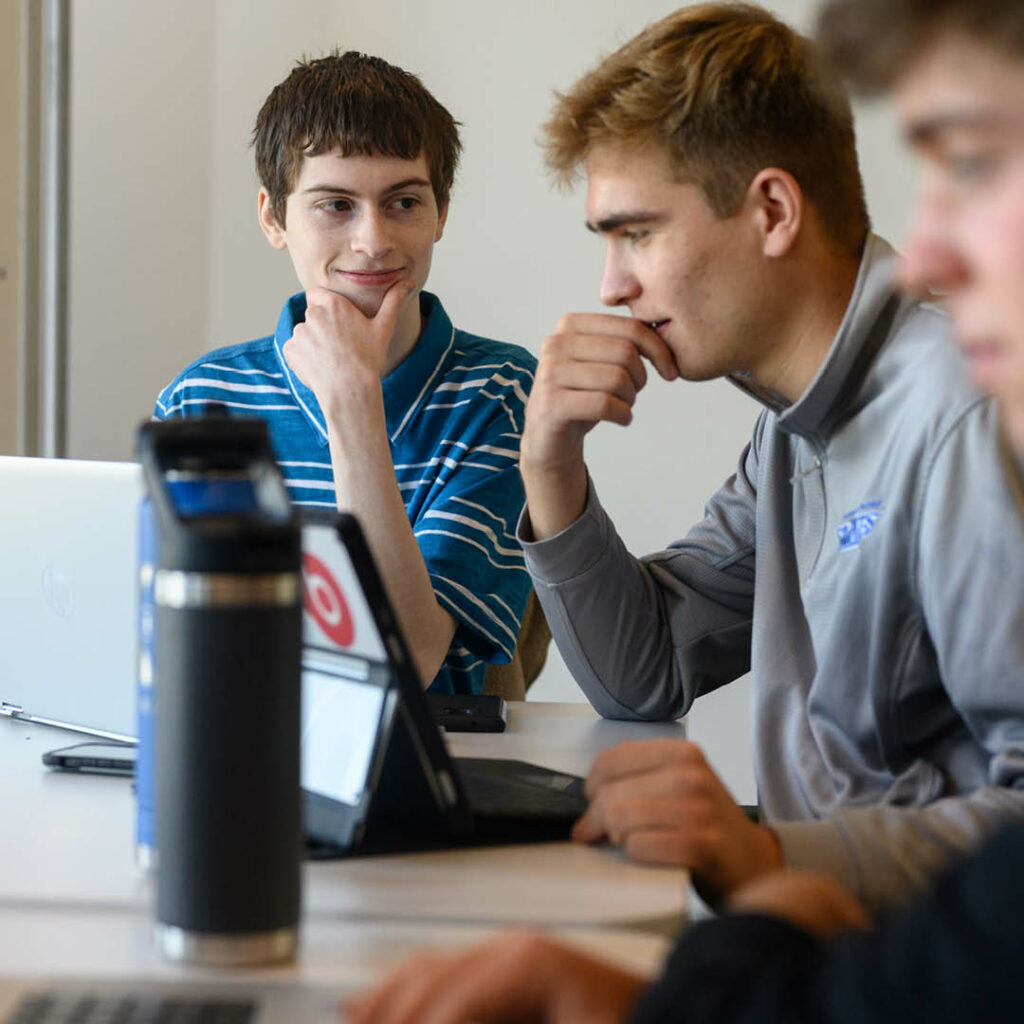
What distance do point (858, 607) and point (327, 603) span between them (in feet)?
1.75

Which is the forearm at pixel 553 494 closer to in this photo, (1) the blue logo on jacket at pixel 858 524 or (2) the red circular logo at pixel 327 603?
(1) the blue logo on jacket at pixel 858 524

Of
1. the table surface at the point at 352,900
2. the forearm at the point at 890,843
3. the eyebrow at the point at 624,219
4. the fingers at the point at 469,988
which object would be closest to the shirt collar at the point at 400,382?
the eyebrow at the point at 624,219

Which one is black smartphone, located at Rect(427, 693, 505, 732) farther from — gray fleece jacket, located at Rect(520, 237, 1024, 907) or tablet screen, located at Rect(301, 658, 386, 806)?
tablet screen, located at Rect(301, 658, 386, 806)

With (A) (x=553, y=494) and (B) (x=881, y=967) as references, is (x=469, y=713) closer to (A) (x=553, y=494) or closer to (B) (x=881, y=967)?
(A) (x=553, y=494)

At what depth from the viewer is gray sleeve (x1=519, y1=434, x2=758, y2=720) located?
154 centimetres

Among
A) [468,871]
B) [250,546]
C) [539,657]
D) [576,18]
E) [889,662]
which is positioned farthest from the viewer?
[576,18]

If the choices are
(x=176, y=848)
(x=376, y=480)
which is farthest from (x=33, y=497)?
(x=176, y=848)

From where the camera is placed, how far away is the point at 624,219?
1498 millimetres

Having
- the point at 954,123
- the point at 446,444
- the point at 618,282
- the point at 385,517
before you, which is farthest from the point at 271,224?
the point at 954,123

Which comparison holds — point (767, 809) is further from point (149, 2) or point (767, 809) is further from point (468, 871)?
point (149, 2)

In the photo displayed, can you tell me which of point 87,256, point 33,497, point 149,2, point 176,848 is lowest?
point 176,848

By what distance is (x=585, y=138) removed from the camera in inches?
60.2

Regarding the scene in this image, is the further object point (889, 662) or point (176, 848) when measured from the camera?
point (889, 662)

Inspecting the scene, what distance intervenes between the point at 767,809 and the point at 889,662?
0.61ft
